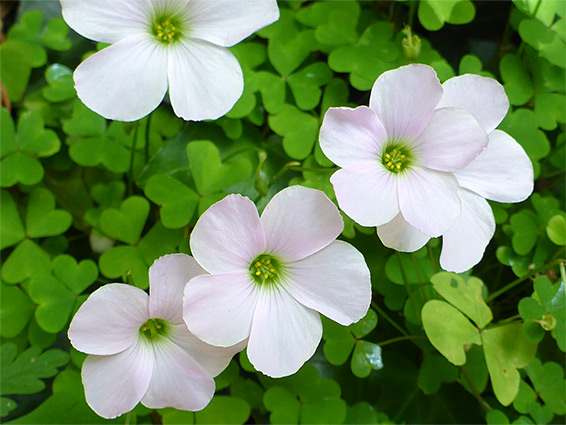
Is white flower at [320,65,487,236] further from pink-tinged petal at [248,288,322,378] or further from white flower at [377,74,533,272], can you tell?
pink-tinged petal at [248,288,322,378]

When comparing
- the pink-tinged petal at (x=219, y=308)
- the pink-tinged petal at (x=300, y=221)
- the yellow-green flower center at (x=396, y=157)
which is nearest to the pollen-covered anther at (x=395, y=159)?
the yellow-green flower center at (x=396, y=157)

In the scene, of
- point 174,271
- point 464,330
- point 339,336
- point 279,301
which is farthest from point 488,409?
point 174,271

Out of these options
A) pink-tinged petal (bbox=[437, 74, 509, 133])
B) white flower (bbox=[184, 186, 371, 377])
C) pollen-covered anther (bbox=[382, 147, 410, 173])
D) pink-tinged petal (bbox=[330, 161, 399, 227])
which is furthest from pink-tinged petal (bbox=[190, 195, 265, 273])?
pink-tinged petal (bbox=[437, 74, 509, 133])

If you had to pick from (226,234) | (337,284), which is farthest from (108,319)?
(337,284)

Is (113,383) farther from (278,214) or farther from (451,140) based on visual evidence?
(451,140)

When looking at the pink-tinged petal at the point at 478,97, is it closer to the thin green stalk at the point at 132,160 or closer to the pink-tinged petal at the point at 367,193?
the pink-tinged petal at the point at 367,193

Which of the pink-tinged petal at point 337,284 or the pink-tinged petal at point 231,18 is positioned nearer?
the pink-tinged petal at point 337,284
